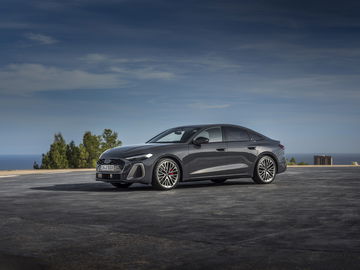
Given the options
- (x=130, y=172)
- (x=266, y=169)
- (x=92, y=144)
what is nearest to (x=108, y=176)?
(x=130, y=172)

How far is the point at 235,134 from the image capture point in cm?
1555

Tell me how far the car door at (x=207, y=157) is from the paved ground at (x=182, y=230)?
1.09 metres

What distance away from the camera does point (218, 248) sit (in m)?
6.50

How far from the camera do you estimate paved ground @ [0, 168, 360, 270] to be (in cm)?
587

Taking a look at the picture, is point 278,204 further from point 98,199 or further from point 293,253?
point 293,253

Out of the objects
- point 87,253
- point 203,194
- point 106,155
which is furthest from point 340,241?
point 106,155

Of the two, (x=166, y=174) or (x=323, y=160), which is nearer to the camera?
(x=166, y=174)

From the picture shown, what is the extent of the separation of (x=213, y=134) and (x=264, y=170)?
1883 millimetres

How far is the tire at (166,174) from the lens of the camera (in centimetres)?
1392

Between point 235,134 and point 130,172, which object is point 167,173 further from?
point 235,134

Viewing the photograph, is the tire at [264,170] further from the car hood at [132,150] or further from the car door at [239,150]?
the car hood at [132,150]

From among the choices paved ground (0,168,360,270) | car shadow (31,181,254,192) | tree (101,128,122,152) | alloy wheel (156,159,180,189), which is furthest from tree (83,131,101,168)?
paved ground (0,168,360,270)

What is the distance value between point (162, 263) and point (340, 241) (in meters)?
2.44

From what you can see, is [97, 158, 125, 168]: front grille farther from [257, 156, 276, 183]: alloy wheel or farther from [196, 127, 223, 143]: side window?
[257, 156, 276, 183]: alloy wheel
